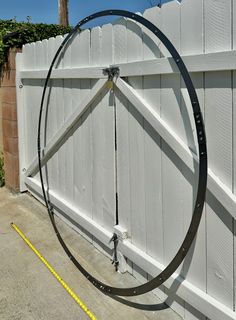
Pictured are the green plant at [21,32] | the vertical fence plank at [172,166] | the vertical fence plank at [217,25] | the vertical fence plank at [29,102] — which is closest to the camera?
the vertical fence plank at [217,25]

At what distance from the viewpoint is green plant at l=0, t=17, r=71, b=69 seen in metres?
4.63

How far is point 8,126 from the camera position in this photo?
196 inches

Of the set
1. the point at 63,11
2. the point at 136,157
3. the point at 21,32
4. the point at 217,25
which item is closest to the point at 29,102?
the point at 21,32

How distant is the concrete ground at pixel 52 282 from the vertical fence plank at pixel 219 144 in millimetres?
535

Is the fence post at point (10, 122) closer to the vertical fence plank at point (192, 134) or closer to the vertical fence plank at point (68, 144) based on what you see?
the vertical fence plank at point (68, 144)

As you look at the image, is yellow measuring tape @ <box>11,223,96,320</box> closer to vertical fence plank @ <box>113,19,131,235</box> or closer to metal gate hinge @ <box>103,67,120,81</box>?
vertical fence plank @ <box>113,19,131,235</box>

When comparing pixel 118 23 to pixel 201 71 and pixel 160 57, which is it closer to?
pixel 160 57

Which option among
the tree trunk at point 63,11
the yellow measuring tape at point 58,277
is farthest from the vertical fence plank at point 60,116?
the tree trunk at point 63,11

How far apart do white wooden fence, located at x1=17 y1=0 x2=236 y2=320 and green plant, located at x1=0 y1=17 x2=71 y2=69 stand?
1.00 meters

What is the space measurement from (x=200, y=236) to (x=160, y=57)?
108 centimetres

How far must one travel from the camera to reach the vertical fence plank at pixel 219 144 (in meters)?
1.88

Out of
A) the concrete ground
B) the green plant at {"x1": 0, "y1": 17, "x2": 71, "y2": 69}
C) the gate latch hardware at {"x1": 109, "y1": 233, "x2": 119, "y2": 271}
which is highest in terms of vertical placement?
the green plant at {"x1": 0, "y1": 17, "x2": 71, "y2": 69}

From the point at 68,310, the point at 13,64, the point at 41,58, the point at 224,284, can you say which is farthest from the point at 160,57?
the point at 13,64

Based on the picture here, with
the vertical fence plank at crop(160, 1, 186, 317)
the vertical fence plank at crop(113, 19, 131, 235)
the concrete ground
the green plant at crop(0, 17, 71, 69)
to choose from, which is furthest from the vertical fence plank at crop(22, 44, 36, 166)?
the vertical fence plank at crop(160, 1, 186, 317)
